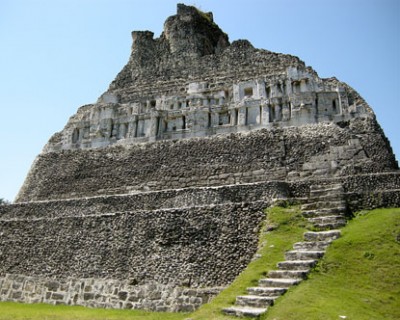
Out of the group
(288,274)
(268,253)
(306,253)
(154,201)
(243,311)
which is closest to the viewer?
(243,311)

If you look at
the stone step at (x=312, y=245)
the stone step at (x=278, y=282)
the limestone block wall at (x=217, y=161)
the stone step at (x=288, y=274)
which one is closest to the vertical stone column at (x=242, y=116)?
the limestone block wall at (x=217, y=161)

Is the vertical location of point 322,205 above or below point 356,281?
above

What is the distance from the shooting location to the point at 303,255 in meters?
9.46

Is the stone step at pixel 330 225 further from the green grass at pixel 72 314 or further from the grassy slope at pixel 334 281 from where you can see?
the green grass at pixel 72 314

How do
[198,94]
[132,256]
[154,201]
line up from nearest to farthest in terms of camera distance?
[132,256]
[154,201]
[198,94]

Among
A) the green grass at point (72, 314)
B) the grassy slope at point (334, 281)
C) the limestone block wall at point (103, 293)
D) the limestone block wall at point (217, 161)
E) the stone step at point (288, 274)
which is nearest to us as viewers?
the grassy slope at point (334, 281)

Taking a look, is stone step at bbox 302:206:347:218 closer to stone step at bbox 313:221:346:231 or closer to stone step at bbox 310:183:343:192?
stone step at bbox 313:221:346:231

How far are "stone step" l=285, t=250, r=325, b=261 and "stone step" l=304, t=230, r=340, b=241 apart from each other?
0.64m

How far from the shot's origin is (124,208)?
14.8 m

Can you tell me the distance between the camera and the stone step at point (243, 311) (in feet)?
25.3

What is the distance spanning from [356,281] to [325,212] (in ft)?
10.0

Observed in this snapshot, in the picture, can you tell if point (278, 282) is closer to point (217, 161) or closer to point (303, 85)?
point (217, 161)

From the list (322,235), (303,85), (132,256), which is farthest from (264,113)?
(322,235)

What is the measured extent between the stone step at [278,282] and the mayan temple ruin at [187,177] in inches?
0.9
